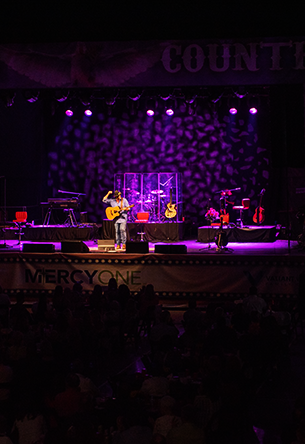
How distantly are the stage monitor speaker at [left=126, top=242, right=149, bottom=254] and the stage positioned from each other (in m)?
0.03

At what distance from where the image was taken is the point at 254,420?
6266mm

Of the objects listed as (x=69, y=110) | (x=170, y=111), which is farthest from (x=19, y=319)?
(x=170, y=111)

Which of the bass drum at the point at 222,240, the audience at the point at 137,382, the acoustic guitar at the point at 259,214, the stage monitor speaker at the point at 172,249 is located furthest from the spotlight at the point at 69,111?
the audience at the point at 137,382

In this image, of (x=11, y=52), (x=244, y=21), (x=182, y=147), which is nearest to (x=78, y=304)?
(x=244, y=21)

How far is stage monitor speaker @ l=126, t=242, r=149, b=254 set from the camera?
12328 mm

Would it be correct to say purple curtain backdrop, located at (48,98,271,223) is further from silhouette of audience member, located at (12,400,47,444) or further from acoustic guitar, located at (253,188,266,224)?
silhouette of audience member, located at (12,400,47,444)

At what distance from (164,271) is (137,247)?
34.6 inches

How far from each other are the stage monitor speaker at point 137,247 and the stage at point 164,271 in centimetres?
3

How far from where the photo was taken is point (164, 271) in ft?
39.7

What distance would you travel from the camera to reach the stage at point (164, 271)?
11.7m

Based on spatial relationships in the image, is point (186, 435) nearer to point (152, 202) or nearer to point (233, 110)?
point (152, 202)

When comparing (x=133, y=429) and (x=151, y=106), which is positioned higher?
(x=151, y=106)

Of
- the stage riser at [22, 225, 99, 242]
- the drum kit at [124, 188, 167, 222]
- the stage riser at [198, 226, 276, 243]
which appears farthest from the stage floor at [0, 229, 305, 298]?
the drum kit at [124, 188, 167, 222]

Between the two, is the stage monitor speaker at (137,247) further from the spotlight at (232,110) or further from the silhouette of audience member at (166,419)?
the spotlight at (232,110)
